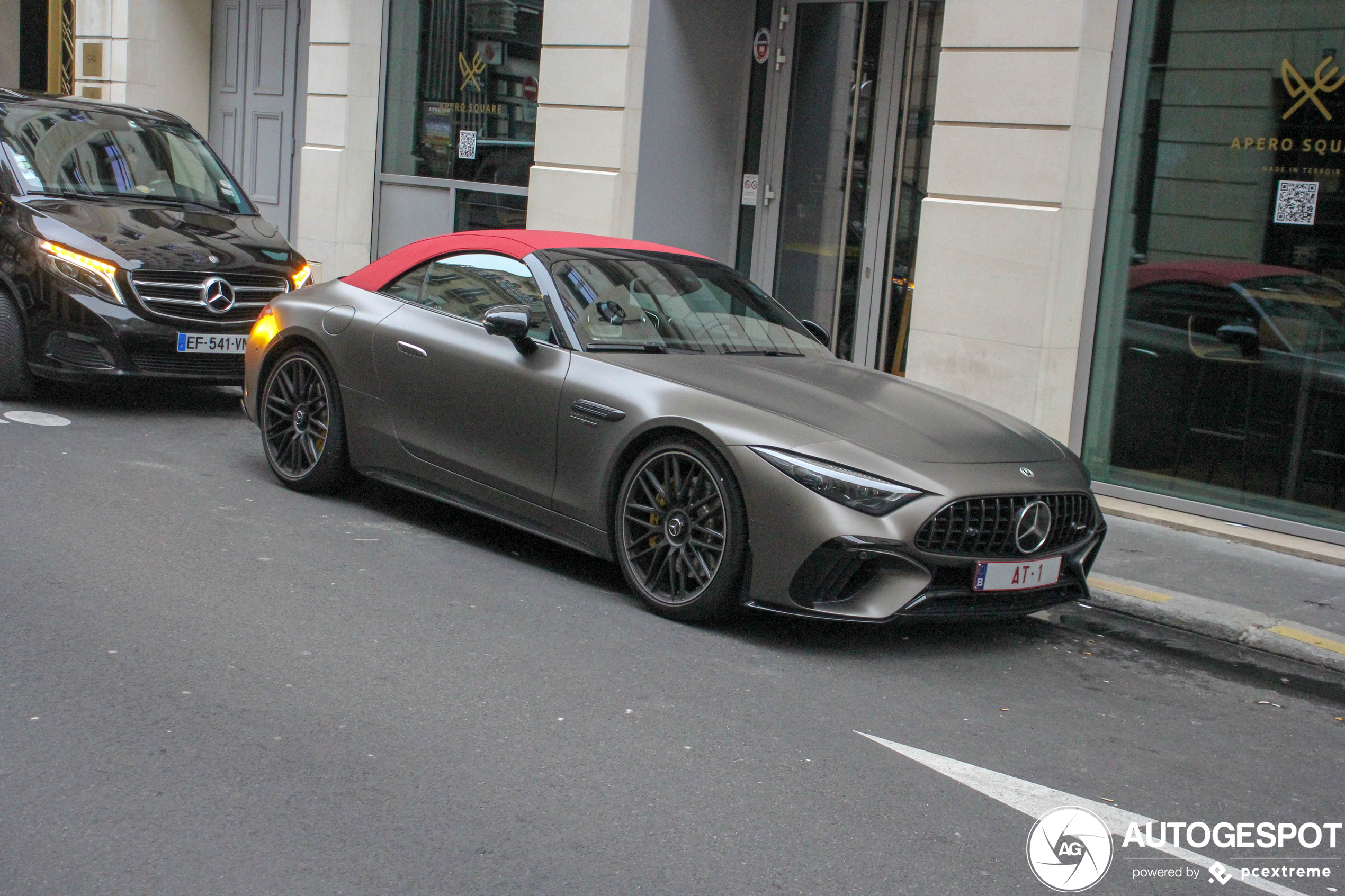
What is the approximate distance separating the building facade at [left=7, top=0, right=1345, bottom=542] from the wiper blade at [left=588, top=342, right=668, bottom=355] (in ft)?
12.2

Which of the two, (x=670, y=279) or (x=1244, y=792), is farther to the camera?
(x=670, y=279)

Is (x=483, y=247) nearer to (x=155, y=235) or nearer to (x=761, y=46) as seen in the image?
(x=155, y=235)

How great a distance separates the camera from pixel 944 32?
372 inches

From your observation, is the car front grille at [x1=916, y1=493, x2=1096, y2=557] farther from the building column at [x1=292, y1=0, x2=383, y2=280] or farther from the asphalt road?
the building column at [x1=292, y1=0, x2=383, y2=280]

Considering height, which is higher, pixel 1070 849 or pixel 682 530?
pixel 682 530

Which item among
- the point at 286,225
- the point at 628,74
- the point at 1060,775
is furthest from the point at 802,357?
the point at 286,225

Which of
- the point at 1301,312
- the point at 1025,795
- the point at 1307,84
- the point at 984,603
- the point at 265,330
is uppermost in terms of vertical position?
the point at 1307,84

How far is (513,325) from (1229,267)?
4.65 meters

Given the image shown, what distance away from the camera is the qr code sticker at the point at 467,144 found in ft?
45.5

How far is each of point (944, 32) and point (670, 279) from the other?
402 centimetres

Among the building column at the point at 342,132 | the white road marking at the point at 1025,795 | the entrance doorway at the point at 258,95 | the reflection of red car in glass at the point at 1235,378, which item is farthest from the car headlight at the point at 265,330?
the entrance doorway at the point at 258,95

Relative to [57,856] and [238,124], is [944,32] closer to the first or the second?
[57,856]

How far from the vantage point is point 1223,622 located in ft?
20.0

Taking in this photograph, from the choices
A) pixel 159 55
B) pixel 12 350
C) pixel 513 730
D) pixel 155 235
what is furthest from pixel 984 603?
pixel 159 55
